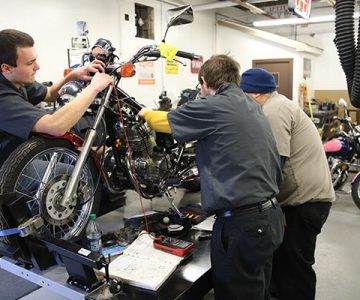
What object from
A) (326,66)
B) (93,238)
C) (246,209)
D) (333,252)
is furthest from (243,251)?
(326,66)

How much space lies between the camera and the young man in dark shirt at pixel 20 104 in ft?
5.57

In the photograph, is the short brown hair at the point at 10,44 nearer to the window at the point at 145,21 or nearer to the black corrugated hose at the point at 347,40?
the black corrugated hose at the point at 347,40

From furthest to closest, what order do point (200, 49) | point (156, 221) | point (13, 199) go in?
point (200, 49) < point (156, 221) < point (13, 199)

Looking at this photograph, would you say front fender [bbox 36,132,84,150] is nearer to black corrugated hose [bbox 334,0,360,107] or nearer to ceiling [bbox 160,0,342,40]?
black corrugated hose [bbox 334,0,360,107]

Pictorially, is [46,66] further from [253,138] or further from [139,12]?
[253,138]

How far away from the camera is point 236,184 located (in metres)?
1.62

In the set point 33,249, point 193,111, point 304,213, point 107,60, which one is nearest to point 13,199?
point 33,249

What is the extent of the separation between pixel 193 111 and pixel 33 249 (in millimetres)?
1017

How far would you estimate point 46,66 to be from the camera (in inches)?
187

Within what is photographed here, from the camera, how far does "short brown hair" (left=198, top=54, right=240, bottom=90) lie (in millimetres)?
1820

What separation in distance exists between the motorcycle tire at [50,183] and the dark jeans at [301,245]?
3.79 feet

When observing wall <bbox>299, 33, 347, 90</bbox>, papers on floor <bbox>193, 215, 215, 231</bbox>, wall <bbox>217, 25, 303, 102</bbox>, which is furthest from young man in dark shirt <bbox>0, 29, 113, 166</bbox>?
wall <bbox>299, 33, 347, 90</bbox>

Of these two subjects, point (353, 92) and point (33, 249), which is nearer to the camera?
point (353, 92)

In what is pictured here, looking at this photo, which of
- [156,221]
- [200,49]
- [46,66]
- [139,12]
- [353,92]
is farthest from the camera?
[200,49]
